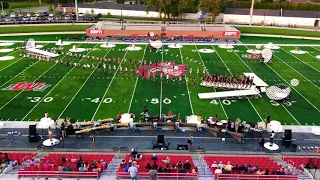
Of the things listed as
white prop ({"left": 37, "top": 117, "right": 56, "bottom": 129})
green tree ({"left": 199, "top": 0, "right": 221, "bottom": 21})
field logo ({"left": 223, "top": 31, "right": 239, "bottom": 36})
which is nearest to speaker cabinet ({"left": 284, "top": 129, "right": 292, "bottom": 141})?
white prop ({"left": 37, "top": 117, "right": 56, "bottom": 129})

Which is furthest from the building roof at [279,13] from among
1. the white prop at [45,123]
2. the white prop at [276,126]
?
the white prop at [45,123]

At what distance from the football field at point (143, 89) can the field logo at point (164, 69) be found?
3.29 ft

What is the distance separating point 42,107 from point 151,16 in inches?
2271

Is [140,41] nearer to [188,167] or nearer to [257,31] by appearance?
[257,31]

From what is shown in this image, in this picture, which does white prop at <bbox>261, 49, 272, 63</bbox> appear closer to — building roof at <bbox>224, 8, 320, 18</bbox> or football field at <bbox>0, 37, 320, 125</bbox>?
football field at <bbox>0, 37, 320, 125</bbox>

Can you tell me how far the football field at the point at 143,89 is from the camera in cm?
2669

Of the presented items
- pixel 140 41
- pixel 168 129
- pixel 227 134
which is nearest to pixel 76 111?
pixel 168 129

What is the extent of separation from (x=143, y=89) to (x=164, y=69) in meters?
6.35

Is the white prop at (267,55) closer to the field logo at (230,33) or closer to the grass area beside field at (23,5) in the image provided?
the field logo at (230,33)

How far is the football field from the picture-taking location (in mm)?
26688

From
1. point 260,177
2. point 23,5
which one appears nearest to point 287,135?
point 260,177

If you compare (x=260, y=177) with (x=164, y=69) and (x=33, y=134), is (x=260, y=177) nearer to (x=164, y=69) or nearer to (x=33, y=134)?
(x=33, y=134)

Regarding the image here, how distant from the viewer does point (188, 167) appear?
54.8ft

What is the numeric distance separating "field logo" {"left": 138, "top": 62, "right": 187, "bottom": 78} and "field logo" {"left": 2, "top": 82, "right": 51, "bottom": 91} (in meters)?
9.73
